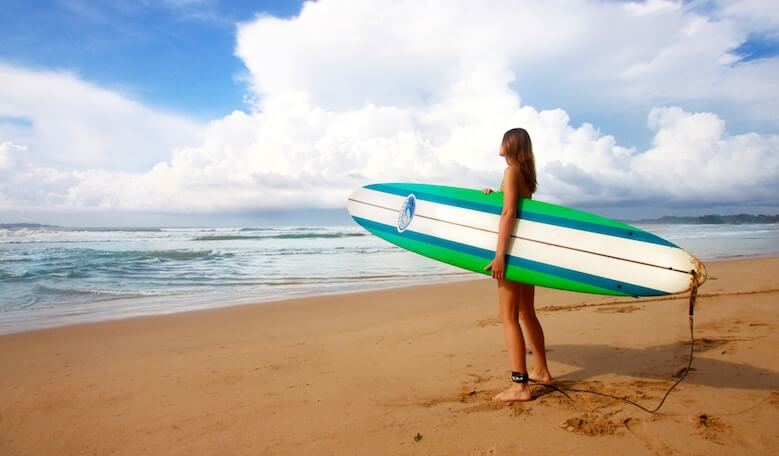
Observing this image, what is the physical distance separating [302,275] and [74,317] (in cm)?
476

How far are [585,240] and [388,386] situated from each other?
1.61m

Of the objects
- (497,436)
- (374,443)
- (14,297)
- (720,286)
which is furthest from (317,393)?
(14,297)

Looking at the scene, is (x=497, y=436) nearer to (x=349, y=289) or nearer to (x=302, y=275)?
(x=349, y=289)

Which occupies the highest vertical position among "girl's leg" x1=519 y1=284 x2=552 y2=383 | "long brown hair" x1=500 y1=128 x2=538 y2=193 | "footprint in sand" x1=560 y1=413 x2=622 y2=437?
"long brown hair" x1=500 y1=128 x2=538 y2=193

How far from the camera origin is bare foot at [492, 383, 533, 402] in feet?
8.21

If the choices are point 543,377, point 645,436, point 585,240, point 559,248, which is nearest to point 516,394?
point 543,377

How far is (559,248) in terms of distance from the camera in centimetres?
306

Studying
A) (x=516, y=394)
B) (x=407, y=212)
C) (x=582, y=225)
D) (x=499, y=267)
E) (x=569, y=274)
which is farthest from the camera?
(x=407, y=212)

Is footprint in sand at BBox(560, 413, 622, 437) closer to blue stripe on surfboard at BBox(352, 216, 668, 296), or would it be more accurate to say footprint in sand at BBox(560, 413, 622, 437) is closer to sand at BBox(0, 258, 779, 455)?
sand at BBox(0, 258, 779, 455)

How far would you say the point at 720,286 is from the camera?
22.0 ft

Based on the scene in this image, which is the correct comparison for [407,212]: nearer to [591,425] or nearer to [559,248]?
[559,248]

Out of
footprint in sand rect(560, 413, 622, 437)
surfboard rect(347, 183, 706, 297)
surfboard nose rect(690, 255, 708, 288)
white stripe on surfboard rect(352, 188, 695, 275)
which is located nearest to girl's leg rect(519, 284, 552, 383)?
surfboard rect(347, 183, 706, 297)

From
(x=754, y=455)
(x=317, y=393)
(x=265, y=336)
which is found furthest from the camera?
(x=265, y=336)

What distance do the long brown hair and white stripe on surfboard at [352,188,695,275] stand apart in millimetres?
543
